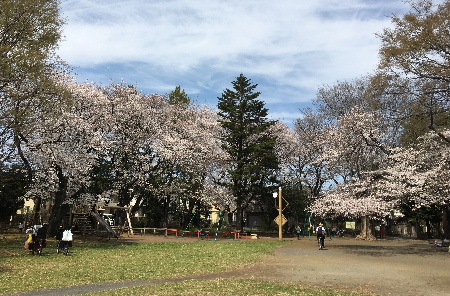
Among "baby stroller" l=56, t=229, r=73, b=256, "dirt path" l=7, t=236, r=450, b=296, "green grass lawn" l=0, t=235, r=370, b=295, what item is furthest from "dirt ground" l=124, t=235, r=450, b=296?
"baby stroller" l=56, t=229, r=73, b=256

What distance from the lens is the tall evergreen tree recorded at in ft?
125

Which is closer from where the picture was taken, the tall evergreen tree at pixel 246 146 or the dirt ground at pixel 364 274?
the dirt ground at pixel 364 274

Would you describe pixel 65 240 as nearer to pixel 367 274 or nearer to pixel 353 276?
pixel 353 276

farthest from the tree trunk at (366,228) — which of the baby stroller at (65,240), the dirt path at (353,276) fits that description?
the baby stroller at (65,240)

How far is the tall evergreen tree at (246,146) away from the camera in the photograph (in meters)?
38.2

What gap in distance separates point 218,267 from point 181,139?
1010 inches

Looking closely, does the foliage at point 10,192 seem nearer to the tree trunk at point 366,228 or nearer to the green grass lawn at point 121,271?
the green grass lawn at point 121,271

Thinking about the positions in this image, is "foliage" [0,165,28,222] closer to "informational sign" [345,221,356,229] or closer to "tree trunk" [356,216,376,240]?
"tree trunk" [356,216,376,240]

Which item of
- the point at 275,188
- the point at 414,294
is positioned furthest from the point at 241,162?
the point at 414,294

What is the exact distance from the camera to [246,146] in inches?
1586

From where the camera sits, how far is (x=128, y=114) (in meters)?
37.7

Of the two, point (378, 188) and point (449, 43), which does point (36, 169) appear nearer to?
point (378, 188)

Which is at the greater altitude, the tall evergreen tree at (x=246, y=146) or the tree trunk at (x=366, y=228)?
the tall evergreen tree at (x=246, y=146)

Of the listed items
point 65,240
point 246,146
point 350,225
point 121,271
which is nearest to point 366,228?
point 246,146
